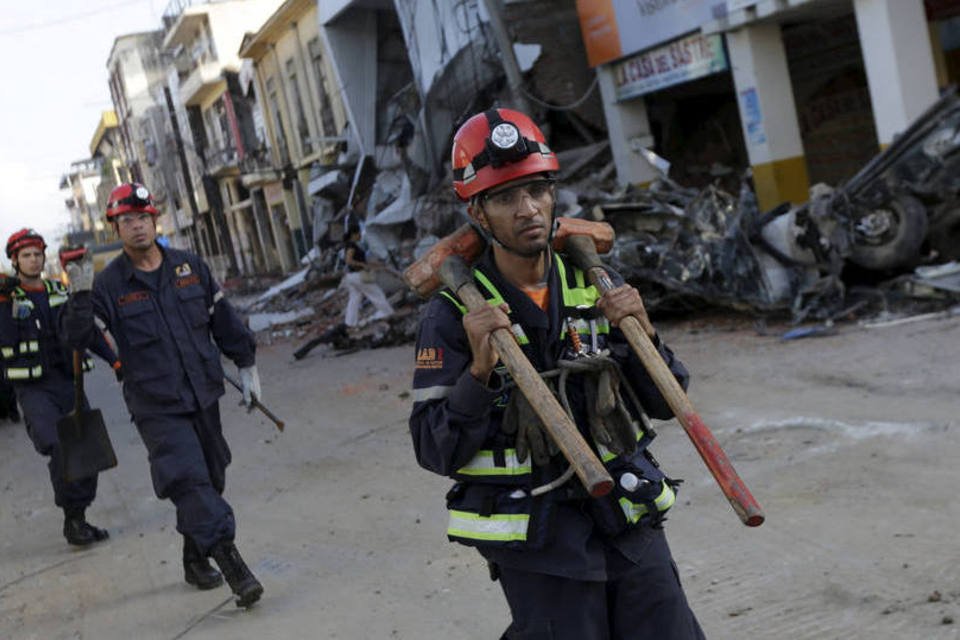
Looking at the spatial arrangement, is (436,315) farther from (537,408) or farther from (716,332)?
(716,332)

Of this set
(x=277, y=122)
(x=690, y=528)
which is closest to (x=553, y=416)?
(x=690, y=528)

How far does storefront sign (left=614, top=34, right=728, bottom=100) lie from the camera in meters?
15.7

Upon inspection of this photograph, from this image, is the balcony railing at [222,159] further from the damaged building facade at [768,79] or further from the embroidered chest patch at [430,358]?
the embroidered chest patch at [430,358]

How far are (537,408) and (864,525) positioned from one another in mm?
2874

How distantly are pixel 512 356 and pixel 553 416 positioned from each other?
0.17 m

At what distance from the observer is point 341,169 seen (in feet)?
95.9

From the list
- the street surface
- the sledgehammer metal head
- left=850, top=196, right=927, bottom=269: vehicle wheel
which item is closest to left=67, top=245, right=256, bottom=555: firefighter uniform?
Answer: the street surface

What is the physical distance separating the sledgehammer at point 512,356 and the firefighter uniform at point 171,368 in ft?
9.46

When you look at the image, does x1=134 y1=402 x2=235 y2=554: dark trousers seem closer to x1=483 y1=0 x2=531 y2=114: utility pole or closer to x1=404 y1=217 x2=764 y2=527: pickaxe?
x1=404 y1=217 x2=764 y2=527: pickaxe

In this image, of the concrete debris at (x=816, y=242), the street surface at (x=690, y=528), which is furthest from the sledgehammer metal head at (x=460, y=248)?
the concrete debris at (x=816, y=242)

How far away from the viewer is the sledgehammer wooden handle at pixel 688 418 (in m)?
2.39

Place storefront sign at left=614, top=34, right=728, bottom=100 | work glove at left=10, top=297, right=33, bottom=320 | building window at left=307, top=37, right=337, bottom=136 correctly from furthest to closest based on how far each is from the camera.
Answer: building window at left=307, top=37, right=337, bottom=136 → storefront sign at left=614, top=34, right=728, bottom=100 → work glove at left=10, top=297, right=33, bottom=320

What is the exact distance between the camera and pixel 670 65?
55.3 feet

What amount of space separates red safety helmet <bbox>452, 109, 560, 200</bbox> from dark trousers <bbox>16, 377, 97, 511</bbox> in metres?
5.10
